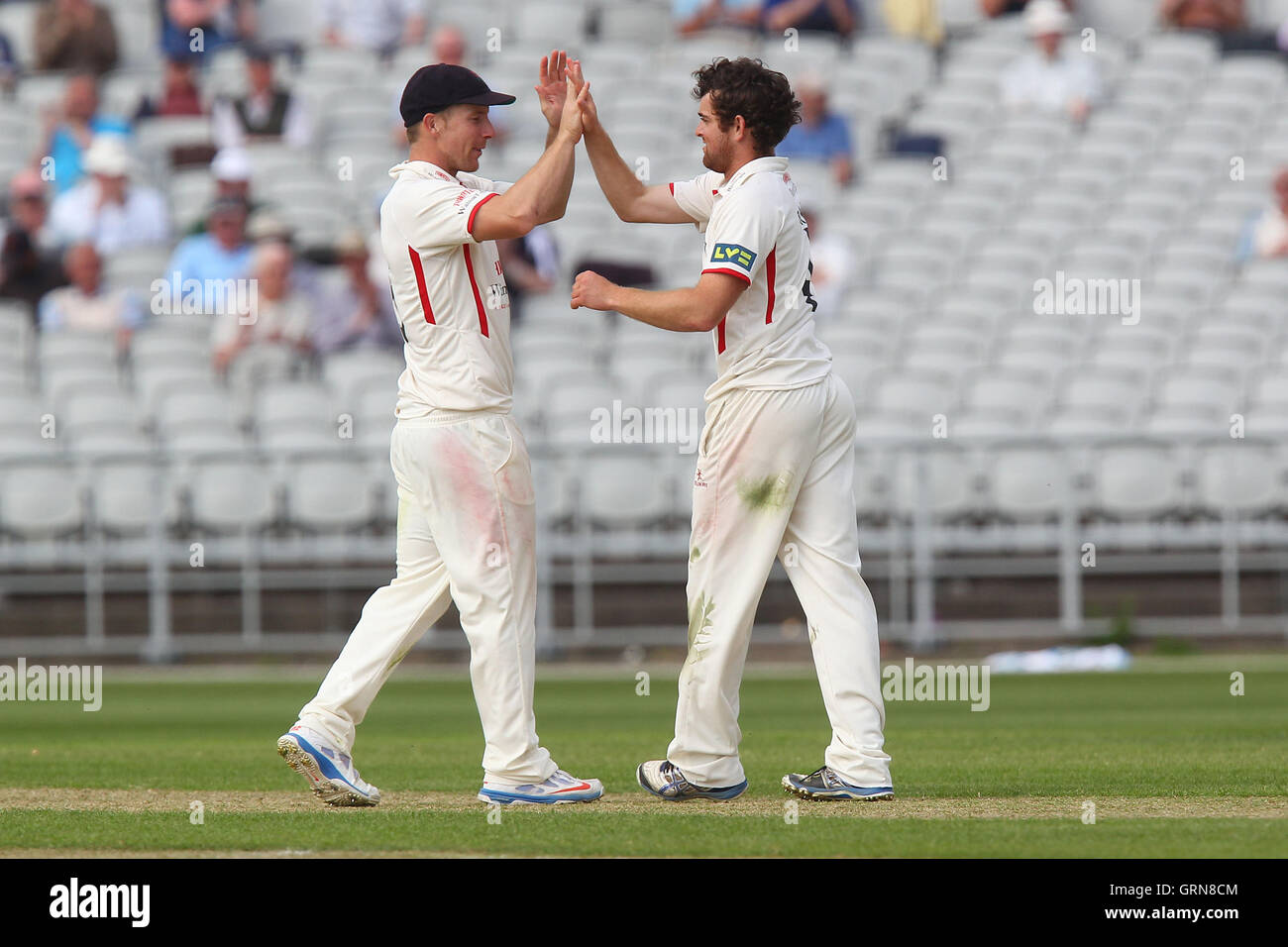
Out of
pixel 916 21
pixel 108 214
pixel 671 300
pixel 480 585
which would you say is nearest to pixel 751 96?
pixel 671 300

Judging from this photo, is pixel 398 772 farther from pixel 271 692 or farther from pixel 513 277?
pixel 513 277

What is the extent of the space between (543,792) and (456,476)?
1.18 meters

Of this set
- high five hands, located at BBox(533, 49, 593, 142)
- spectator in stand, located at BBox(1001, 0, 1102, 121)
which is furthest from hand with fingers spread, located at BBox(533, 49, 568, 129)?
spectator in stand, located at BBox(1001, 0, 1102, 121)

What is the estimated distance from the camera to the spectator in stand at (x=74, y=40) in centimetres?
2183

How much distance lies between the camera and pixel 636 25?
22609mm

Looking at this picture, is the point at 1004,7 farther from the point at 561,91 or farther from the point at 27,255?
the point at 561,91

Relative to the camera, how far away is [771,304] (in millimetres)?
6992

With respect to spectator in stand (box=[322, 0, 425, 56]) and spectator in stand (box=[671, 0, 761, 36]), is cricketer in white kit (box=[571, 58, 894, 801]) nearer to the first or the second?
spectator in stand (box=[671, 0, 761, 36])

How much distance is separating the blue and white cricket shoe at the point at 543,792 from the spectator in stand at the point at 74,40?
17.0 metres

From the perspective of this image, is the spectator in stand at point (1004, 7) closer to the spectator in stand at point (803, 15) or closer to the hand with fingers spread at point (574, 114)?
the spectator in stand at point (803, 15)

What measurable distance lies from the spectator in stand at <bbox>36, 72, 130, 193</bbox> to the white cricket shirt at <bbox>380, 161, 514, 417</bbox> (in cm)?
1338

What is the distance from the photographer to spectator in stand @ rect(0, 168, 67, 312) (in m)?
18.3
